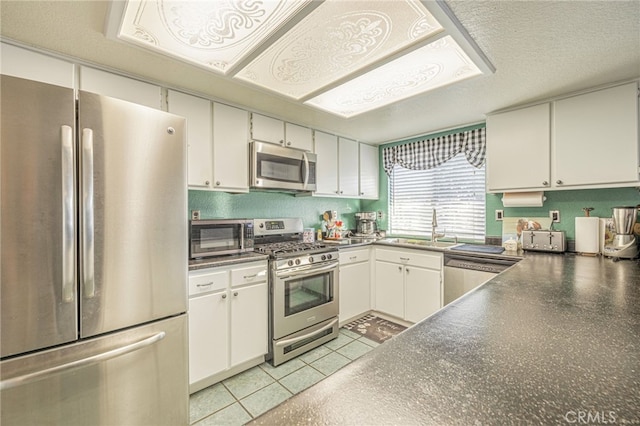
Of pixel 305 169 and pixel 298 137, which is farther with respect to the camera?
pixel 298 137

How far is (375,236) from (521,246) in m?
1.63

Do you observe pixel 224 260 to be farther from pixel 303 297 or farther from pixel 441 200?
pixel 441 200

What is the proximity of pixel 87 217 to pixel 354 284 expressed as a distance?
2.41 meters

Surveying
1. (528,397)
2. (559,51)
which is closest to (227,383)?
(528,397)

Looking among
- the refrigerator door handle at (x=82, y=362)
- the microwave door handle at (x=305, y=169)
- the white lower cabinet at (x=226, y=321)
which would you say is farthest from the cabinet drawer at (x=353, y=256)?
the refrigerator door handle at (x=82, y=362)

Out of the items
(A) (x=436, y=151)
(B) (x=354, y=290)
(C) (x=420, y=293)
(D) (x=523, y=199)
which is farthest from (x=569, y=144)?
(B) (x=354, y=290)

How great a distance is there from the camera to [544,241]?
90.2 inches

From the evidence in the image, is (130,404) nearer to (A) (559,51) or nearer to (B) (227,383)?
(B) (227,383)

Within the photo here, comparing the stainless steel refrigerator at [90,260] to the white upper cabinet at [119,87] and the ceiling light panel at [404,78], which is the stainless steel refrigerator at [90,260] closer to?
the white upper cabinet at [119,87]

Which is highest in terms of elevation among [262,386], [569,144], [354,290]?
[569,144]

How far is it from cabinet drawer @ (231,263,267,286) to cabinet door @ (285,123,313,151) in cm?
132

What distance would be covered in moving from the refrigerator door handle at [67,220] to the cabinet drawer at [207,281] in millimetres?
715

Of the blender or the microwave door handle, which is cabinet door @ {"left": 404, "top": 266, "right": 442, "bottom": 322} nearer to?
the blender

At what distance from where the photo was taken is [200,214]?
7.85ft
